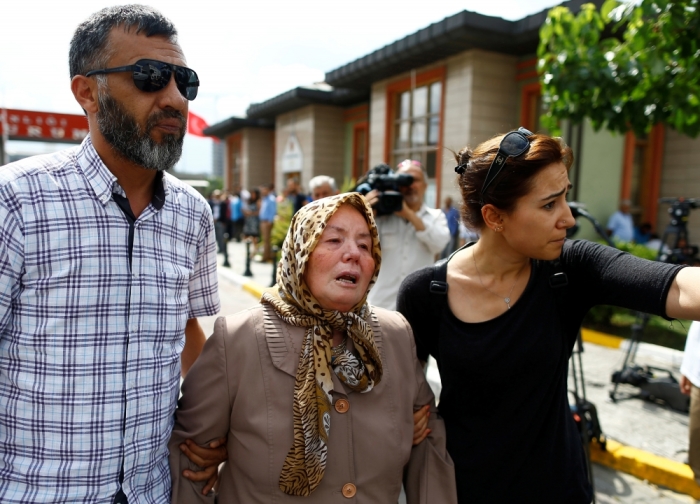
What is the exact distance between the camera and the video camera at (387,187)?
4.30m

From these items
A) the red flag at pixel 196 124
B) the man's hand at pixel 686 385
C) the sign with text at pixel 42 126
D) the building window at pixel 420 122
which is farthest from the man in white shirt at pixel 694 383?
the sign with text at pixel 42 126

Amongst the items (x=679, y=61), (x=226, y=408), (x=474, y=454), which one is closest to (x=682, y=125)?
(x=679, y=61)

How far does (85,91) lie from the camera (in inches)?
69.1

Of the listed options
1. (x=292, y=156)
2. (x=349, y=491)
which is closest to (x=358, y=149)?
(x=292, y=156)

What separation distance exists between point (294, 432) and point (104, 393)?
597mm

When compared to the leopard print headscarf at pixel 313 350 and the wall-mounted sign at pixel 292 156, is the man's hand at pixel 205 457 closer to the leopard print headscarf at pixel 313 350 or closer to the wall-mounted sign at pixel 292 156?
the leopard print headscarf at pixel 313 350

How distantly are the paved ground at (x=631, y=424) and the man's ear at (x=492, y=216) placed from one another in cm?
152

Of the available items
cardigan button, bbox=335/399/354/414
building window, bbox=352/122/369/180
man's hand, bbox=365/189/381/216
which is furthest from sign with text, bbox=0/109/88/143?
cardigan button, bbox=335/399/354/414

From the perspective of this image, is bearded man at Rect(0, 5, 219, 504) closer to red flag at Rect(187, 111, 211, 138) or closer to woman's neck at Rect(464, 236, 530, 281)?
woman's neck at Rect(464, 236, 530, 281)

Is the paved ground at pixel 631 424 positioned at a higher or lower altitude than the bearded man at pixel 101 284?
lower

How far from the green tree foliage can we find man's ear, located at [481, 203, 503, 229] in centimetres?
277

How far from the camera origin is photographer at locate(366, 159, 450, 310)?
4426mm

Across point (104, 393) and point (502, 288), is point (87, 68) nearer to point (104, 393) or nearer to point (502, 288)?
point (104, 393)

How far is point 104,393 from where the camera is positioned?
1.61 meters
